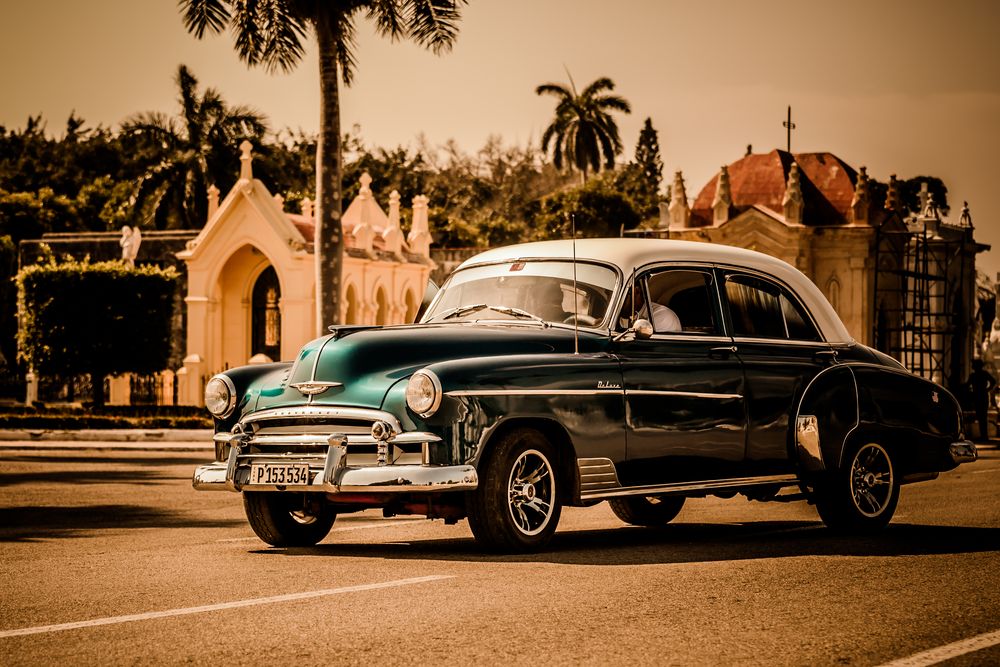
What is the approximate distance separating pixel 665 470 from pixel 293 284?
32505 millimetres

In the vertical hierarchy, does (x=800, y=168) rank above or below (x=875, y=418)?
above

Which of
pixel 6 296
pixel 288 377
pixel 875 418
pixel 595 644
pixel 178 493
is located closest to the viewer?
pixel 595 644

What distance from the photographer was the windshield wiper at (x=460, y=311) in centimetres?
1070

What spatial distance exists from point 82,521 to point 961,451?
7.57 meters

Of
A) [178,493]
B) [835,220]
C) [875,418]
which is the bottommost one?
[178,493]

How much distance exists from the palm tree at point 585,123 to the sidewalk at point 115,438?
4319 cm

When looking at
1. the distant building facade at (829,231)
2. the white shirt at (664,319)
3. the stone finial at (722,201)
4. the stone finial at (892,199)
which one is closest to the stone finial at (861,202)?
the distant building facade at (829,231)

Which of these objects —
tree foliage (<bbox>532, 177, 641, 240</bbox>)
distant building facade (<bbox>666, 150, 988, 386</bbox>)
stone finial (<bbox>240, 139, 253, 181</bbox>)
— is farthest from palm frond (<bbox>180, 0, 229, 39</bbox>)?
tree foliage (<bbox>532, 177, 641, 240</bbox>)

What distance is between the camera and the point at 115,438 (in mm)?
30516

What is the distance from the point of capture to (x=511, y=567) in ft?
28.5

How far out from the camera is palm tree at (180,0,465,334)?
27516 millimetres

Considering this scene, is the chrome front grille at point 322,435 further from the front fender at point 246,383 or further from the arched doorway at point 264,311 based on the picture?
the arched doorway at point 264,311

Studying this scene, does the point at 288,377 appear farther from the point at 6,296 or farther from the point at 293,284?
the point at 6,296

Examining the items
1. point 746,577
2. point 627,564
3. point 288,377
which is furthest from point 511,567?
point 288,377
